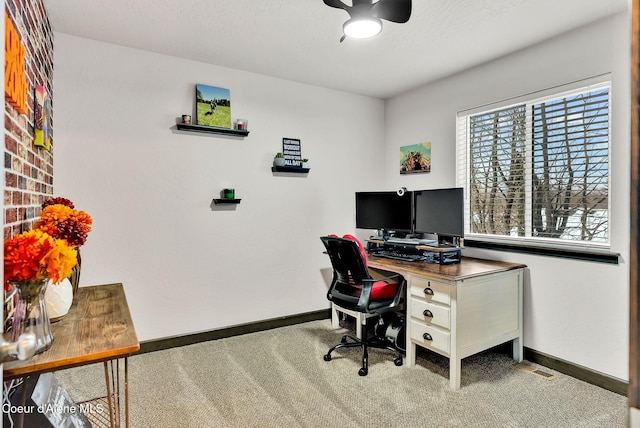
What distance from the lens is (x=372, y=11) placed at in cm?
198

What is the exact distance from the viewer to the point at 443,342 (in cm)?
246

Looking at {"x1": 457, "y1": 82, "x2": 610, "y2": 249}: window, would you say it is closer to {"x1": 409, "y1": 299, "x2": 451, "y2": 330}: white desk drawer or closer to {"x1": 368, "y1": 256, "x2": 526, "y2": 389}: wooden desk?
{"x1": 368, "y1": 256, "x2": 526, "y2": 389}: wooden desk

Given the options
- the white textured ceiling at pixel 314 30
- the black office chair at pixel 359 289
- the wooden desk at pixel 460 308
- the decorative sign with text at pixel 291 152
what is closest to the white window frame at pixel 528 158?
the wooden desk at pixel 460 308

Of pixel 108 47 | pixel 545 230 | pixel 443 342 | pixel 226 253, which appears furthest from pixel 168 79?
pixel 545 230

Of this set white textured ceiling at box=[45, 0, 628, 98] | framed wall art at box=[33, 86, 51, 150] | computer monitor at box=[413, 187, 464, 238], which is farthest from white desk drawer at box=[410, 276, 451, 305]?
framed wall art at box=[33, 86, 51, 150]

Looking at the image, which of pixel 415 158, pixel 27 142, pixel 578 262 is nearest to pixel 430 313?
pixel 578 262

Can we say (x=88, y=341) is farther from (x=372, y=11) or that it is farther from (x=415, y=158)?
(x=415, y=158)

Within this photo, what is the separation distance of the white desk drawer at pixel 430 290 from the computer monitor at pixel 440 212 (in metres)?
0.50

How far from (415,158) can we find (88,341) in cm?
328

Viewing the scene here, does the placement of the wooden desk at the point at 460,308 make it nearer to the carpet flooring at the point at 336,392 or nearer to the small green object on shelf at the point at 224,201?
the carpet flooring at the point at 336,392

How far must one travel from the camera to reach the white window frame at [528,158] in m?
2.42

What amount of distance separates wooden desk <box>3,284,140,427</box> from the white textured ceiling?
6.03 feet

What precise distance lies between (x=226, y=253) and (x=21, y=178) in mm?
1799

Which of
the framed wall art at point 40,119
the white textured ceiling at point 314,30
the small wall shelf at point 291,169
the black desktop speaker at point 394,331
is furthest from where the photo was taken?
the small wall shelf at point 291,169
